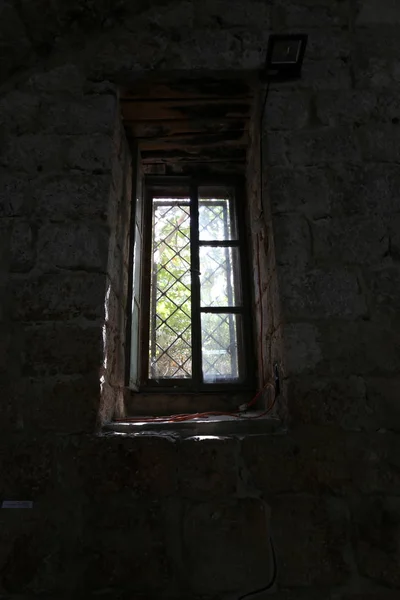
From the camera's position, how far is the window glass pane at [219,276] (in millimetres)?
2084

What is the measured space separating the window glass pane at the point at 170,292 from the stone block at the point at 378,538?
91 centimetres

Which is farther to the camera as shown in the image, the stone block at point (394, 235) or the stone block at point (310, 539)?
the stone block at point (394, 235)

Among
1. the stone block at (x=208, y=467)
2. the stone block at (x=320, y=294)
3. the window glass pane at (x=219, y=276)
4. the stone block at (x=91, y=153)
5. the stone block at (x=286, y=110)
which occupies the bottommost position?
the stone block at (x=208, y=467)

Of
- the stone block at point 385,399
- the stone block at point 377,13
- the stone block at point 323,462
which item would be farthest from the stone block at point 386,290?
the stone block at point 377,13

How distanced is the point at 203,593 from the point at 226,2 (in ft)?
7.66

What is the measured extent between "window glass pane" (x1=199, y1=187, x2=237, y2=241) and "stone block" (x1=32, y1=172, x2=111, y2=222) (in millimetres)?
684

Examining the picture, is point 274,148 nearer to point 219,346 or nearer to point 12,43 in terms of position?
point 219,346

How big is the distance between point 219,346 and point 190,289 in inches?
12.7

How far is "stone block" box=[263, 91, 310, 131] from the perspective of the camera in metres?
1.77

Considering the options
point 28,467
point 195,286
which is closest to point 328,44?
point 195,286

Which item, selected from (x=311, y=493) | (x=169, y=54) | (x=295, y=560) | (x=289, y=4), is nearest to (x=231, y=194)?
(x=169, y=54)

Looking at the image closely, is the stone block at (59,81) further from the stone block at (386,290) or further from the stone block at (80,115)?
the stone block at (386,290)

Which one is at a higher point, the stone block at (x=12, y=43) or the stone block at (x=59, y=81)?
the stone block at (x=12, y=43)

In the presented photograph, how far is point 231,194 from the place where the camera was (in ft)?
7.67
